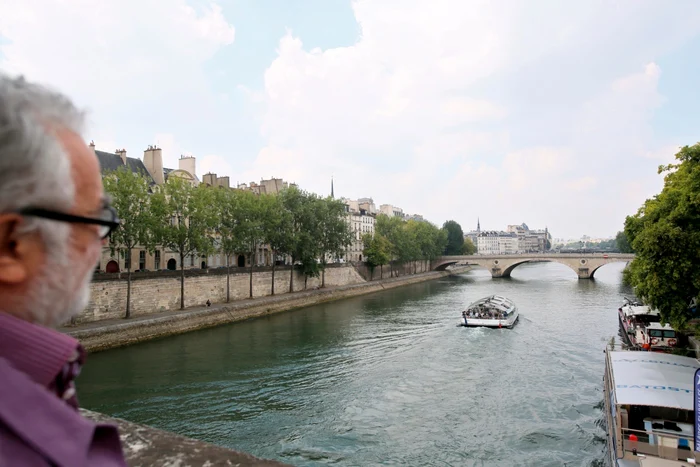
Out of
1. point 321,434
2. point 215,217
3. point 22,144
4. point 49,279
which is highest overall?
point 215,217

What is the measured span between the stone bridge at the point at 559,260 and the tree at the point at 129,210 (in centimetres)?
5598

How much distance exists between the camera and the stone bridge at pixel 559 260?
209ft

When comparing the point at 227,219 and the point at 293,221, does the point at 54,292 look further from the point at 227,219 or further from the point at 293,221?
the point at 293,221

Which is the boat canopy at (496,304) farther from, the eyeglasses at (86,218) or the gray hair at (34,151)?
the gray hair at (34,151)

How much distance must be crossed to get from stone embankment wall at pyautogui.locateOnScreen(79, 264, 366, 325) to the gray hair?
26.5 m

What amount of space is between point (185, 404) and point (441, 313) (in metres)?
23.1

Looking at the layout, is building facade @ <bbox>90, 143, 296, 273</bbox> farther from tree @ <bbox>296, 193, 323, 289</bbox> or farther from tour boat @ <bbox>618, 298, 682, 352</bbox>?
tour boat @ <bbox>618, 298, 682, 352</bbox>

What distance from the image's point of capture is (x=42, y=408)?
2.85 feet

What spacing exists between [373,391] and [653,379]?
8412 mm

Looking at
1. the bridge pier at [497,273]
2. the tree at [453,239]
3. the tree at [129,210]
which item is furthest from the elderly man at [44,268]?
the tree at [453,239]

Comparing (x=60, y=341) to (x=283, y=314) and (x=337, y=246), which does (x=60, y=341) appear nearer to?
(x=283, y=314)

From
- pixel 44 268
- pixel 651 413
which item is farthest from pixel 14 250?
pixel 651 413

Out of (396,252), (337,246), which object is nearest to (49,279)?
(337,246)

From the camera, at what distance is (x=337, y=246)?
45969mm
